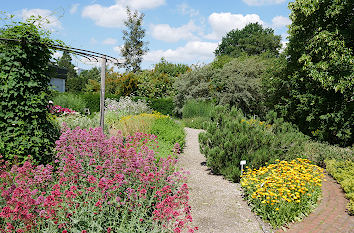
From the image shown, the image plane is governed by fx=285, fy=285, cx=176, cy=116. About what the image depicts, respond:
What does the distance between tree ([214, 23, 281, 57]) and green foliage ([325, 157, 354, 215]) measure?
102 ft

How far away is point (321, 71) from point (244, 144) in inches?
203

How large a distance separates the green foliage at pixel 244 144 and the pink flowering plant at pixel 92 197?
263 centimetres

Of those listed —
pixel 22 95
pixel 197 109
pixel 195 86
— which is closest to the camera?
pixel 22 95

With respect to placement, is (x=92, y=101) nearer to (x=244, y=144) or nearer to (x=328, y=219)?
(x=244, y=144)

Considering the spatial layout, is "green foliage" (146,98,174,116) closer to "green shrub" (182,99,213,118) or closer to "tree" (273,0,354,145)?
"green shrub" (182,99,213,118)

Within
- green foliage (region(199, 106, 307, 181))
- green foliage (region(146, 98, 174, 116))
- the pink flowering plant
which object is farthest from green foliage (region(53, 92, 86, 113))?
the pink flowering plant

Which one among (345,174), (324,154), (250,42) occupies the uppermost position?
(250,42)

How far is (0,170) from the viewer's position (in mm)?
4504

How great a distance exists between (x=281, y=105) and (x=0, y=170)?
10.2m

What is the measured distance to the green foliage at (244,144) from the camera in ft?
21.0

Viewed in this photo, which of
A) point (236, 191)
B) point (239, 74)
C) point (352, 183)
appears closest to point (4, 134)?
point (236, 191)

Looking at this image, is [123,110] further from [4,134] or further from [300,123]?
[4,134]

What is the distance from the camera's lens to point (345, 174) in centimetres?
671

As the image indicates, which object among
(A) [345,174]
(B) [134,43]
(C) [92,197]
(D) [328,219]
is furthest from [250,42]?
(C) [92,197]
